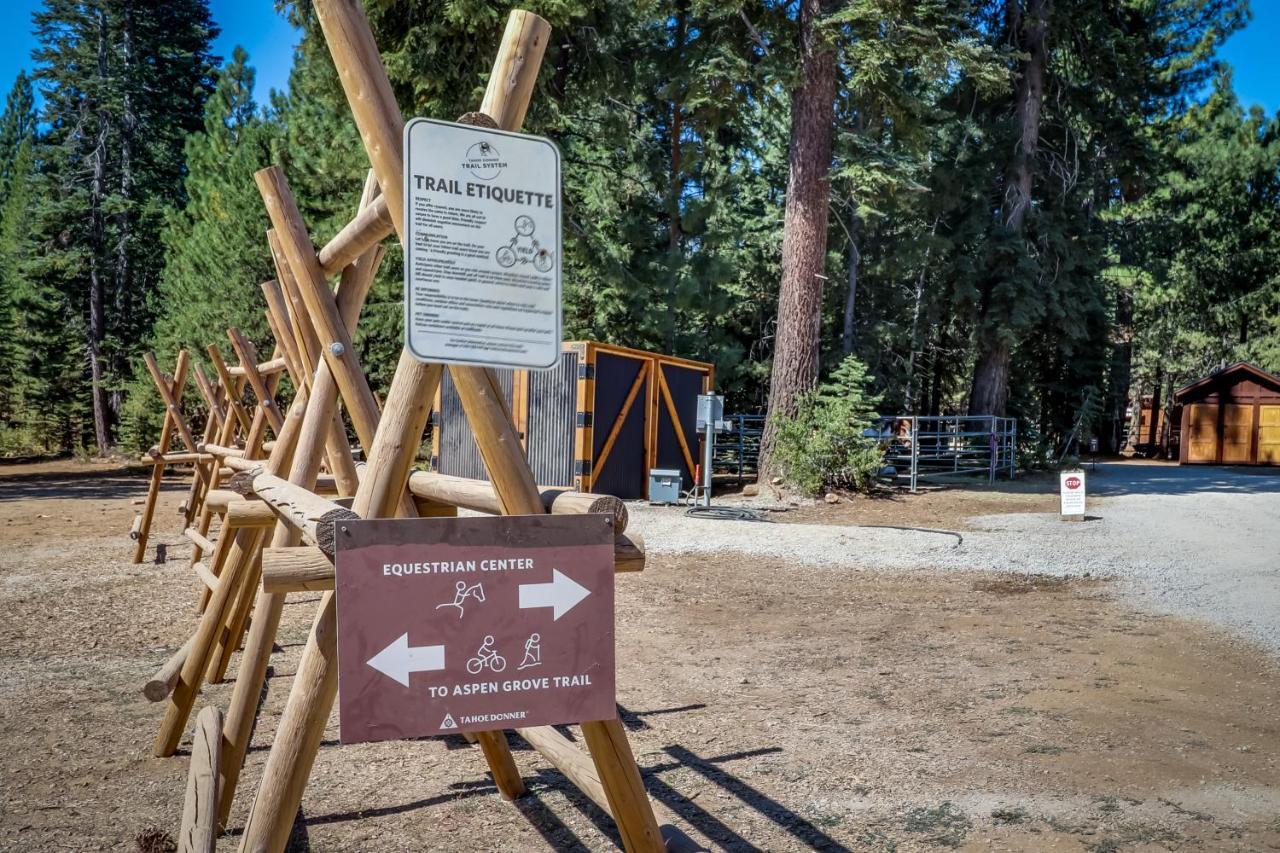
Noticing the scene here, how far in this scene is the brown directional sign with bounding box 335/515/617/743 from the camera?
7.75 ft

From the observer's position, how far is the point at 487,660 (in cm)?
248

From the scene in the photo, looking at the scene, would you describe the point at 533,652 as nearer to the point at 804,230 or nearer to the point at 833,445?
the point at 833,445

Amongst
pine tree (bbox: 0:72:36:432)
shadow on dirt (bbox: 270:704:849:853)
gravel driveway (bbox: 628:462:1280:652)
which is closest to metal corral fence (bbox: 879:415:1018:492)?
gravel driveway (bbox: 628:462:1280:652)

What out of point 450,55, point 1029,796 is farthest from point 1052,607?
point 450,55

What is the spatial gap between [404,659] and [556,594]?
40 cm

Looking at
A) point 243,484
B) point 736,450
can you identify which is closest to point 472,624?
point 243,484

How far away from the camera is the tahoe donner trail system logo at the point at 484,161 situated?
8.30ft

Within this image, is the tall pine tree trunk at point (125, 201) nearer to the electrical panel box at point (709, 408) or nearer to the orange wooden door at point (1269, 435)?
the electrical panel box at point (709, 408)

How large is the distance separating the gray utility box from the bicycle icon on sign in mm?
11641

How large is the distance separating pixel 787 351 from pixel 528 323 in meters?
13.4

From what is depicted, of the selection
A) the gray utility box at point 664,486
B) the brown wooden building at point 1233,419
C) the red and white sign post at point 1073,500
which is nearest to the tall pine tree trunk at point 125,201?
the gray utility box at point 664,486

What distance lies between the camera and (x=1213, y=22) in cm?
2617

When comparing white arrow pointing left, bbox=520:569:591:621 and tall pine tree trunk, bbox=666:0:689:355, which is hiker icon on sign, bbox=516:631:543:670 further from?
tall pine tree trunk, bbox=666:0:689:355

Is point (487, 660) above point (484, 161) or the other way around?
the other way around
